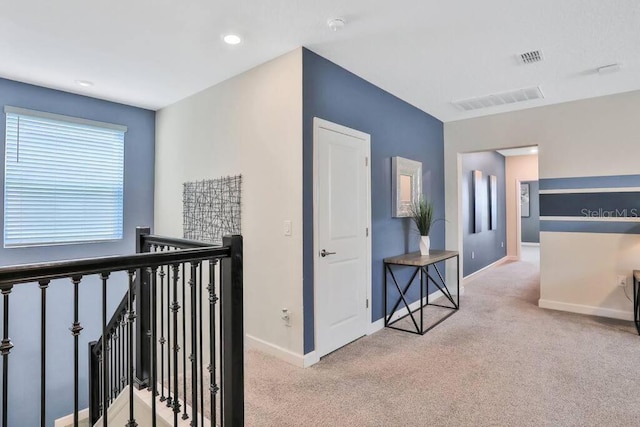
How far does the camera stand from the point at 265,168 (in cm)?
322

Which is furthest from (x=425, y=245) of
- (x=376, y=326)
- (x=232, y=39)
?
(x=232, y=39)

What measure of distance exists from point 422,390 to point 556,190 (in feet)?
10.9

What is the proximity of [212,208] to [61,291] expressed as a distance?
6.44ft

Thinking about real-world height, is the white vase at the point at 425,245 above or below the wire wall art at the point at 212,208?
below

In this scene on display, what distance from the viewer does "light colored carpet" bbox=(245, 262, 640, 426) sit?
2.16 metres

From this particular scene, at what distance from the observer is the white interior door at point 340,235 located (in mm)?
3031

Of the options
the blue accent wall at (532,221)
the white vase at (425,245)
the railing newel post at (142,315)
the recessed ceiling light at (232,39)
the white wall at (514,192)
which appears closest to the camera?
the railing newel post at (142,315)

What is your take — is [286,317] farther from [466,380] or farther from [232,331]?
[466,380]

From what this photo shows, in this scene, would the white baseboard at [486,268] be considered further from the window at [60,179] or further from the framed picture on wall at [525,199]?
the window at [60,179]

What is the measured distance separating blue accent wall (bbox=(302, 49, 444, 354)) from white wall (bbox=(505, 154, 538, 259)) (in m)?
4.21

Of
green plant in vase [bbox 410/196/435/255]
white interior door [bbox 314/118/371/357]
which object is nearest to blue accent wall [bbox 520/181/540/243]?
green plant in vase [bbox 410/196/435/255]

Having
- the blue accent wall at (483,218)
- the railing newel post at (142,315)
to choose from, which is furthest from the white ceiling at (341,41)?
the blue accent wall at (483,218)

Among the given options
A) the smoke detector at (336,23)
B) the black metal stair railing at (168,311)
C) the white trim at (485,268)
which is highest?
the smoke detector at (336,23)

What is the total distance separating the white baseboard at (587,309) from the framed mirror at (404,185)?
6.95ft
